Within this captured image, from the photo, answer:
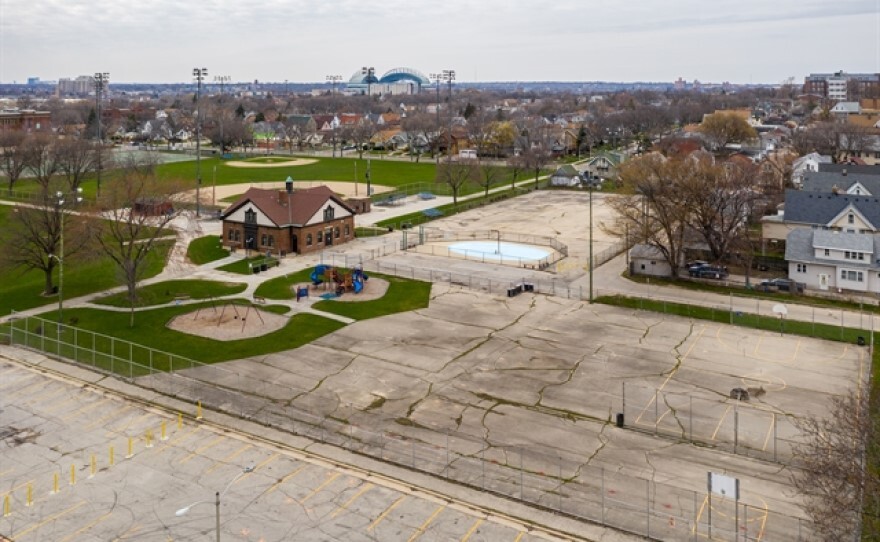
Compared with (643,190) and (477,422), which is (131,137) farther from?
(477,422)

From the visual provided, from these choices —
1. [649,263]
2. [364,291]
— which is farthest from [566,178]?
[364,291]

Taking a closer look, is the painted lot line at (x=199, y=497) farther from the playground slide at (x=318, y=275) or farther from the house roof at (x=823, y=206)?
the house roof at (x=823, y=206)

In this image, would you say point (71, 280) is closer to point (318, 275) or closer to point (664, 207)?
point (318, 275)

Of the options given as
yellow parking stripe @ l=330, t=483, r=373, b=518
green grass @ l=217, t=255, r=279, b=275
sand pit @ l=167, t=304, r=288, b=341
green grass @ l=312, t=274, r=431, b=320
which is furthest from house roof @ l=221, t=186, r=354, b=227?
yellow parking stripe @ l=330, t=483, r=373, b=518

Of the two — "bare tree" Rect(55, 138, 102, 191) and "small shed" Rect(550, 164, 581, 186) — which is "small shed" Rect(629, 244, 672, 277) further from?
"bare tree" Rect(55, 138, 102, 191)

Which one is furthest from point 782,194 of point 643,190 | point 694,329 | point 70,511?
point 70,511
